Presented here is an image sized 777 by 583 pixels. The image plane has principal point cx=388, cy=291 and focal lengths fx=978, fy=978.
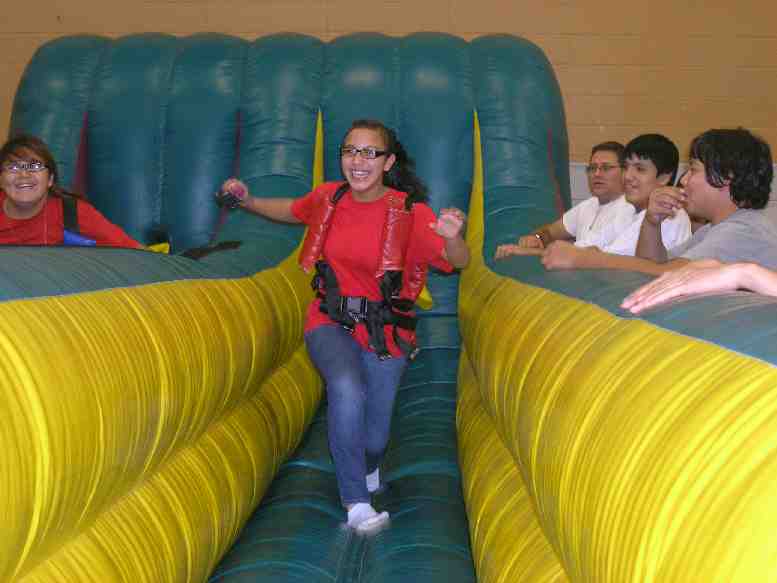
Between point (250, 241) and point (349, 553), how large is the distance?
114 cm

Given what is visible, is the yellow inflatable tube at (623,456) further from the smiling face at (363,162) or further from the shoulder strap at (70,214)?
the shoulder strap at (70,214)

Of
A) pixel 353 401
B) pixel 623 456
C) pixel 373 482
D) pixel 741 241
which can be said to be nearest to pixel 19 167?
pixel 353 401

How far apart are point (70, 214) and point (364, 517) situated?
1.24 meters

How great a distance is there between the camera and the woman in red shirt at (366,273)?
2229mm

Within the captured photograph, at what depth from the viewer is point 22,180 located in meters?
2.57

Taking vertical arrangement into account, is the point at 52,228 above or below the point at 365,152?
below

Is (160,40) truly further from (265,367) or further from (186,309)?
(186,309)

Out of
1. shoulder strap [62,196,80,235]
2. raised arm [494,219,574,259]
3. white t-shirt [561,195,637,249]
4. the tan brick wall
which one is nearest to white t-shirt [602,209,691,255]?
white t-shirt [561,195,637,249]

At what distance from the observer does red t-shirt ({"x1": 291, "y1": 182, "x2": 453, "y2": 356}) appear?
246 centimetres

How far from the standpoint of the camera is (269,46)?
3494 mm

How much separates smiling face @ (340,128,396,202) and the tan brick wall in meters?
2.01

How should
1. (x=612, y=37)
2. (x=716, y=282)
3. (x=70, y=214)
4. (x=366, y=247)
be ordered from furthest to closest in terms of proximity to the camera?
(x=612, y=37) < (x=70, y=214) < (x=366, y=247) < (x=716, y=282)

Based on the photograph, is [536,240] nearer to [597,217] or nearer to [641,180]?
[597,217]

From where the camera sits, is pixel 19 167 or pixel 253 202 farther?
pixel 253 202
